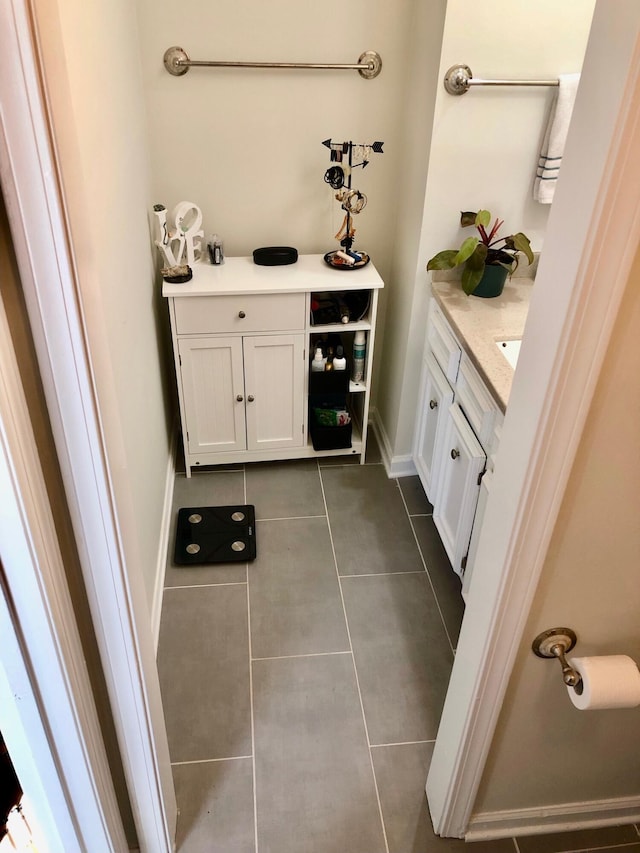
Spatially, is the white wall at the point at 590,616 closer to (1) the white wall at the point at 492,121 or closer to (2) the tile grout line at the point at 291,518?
(2) the tile grout line at the point at 291,518

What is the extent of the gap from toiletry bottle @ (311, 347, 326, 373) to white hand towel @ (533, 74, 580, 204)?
0.92m

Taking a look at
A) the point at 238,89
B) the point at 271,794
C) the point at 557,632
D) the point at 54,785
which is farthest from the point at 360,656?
the point at 238,89

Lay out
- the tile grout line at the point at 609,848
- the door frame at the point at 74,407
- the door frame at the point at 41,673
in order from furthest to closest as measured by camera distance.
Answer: the tile grout line at the point at 609,848 < the door frame at the point at 41,673 < the door frame at the point at 74,407

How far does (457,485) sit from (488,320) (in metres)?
0.52

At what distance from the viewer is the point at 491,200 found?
2.28m

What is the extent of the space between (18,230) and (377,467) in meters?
2.11

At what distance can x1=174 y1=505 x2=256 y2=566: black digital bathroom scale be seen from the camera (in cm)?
238

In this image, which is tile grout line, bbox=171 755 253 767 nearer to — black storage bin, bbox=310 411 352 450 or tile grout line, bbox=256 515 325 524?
tile grout line, bbox=256 515 325 524

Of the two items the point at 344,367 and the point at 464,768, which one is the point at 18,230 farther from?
the point at 344,367

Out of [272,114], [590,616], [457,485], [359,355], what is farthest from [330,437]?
[590,616]

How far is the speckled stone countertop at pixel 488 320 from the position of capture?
6.07ft

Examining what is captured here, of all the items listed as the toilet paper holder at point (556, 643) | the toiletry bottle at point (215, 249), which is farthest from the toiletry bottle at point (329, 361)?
the toilet paper holder at point (556, 643)

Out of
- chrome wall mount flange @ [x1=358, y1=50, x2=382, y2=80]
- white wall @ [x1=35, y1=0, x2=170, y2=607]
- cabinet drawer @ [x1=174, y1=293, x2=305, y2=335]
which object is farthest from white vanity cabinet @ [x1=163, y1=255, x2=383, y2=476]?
chrome wall mount flange @ [x1=358, y1=50, x2=382, y2=80]

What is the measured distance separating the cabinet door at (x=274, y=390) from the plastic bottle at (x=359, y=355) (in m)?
0.21
